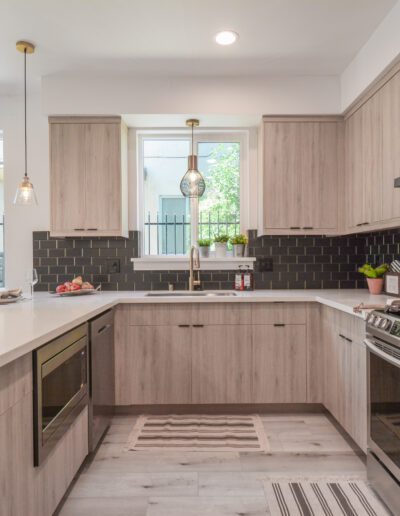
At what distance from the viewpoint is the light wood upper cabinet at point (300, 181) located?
318 centimetres

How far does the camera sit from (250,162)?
11.6 ft

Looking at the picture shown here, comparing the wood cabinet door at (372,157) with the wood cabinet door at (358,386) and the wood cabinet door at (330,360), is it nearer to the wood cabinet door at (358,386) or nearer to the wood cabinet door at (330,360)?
the wood cabinet door at (330,360)

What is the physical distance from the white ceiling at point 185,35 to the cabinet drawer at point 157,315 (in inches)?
71.7

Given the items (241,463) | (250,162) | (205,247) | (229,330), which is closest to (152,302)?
(229,330)

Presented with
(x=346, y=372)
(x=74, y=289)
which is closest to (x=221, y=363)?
(x=346, y=372)

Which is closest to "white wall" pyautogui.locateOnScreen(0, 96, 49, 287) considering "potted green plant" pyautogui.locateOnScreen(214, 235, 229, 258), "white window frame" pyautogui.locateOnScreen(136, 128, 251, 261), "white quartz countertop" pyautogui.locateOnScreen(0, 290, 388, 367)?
"white quartz countertop" pyautogui.locateOnScreen(0, 290, 388, 367)

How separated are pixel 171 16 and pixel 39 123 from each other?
170 centimetres

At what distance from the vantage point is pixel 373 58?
254 cm

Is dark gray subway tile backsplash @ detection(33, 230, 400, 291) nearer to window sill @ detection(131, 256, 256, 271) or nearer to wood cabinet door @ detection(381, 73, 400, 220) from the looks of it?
window sill @ detection(131, 256, 256, 271)

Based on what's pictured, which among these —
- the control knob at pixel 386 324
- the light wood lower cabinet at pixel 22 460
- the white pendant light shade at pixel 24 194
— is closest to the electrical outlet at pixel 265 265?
the control knob at pixel 386 324

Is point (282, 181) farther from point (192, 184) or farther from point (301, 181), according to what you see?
point (192, 184)

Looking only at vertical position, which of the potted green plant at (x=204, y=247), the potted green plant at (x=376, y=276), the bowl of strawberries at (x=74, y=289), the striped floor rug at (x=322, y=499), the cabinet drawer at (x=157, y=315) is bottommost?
the striped floor rug at (x=322, y=499)

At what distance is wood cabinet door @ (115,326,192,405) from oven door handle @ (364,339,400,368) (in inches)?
51.7

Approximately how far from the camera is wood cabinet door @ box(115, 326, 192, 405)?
2.86 metres
